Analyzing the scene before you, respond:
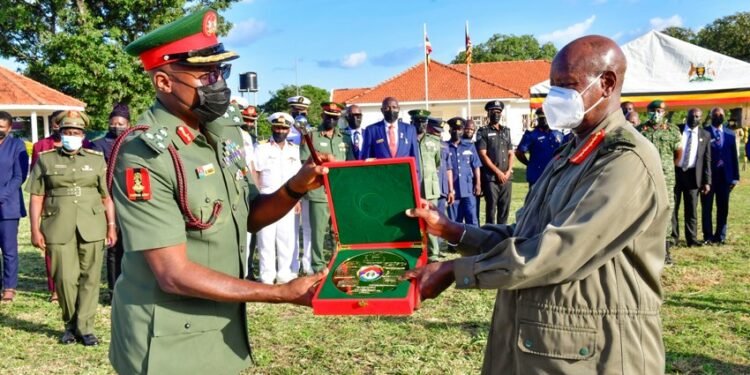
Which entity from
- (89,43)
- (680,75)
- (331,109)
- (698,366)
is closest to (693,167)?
(698,366)

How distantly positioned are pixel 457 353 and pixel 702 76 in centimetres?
1419

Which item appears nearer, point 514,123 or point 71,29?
point 71,29

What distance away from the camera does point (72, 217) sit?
5.79m

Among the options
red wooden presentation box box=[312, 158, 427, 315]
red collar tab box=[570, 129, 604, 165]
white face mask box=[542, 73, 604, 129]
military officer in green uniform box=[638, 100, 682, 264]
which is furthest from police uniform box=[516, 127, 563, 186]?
red collar tab box=[570, 129, 604, 165]

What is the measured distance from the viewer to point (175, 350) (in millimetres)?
2172

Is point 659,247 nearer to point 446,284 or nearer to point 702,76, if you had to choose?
point 446,284

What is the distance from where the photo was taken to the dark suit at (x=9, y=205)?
6.85 metres

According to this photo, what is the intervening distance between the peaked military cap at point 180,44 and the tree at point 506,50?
61556 millimetres

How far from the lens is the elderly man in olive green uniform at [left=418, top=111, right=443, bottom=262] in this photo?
8.41 meters

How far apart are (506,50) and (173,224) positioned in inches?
2533

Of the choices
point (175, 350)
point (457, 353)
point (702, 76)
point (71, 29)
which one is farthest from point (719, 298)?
point (71, 29)

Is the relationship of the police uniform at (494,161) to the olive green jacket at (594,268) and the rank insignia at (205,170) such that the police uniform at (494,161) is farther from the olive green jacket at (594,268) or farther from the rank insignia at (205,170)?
the rank insignia at (205,170)

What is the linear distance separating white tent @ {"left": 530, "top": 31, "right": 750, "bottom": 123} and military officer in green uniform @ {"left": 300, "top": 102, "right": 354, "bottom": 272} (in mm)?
10152

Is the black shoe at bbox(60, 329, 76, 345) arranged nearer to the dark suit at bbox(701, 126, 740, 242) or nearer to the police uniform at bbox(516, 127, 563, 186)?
the police uniform at bbox(516, 127, 563, 186)
